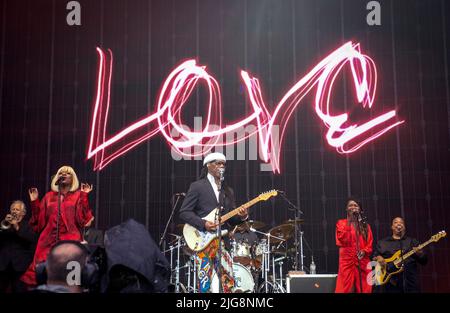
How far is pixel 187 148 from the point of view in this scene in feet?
35.3

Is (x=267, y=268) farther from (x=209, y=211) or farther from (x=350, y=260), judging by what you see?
(x=209, y=211)

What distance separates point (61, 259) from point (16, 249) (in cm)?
510

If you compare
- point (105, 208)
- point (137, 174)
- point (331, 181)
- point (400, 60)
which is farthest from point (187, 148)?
point (400, 60)

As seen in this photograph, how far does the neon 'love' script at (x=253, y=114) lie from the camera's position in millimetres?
10641

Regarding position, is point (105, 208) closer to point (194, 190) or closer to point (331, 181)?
point (194, 190)

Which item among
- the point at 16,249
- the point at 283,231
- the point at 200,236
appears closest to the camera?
the point at 200,236

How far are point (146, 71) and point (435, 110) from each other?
5336mm

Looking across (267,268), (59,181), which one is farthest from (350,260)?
(59,181)

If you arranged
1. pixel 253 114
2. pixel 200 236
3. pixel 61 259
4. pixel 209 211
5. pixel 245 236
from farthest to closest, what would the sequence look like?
pixel 253 114, pixel 245 236, pixel 209 211, pixel 200 236, pixel 61 259

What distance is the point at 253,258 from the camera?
9242 mm

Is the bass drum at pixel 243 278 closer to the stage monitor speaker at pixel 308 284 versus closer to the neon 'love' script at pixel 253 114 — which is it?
the stage monitor speaker at pixel 308 284

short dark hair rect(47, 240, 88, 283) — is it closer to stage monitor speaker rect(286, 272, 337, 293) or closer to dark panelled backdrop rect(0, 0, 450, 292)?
stage monitor speaker rect(286, 272, 337, 293)

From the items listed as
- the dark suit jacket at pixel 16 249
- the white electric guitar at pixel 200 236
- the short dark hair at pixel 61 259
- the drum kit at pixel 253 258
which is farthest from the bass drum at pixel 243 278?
the short dark hair at pixel 61 259

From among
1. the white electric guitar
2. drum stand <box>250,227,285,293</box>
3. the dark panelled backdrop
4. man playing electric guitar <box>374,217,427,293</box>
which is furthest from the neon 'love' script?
the white electric guitar
